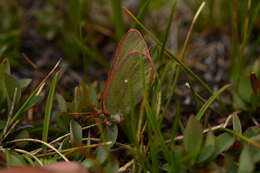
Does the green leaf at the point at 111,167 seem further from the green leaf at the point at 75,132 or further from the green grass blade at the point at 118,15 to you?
the green grass blade at the point at 118,15

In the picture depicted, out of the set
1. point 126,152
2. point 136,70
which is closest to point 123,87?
point 136,70

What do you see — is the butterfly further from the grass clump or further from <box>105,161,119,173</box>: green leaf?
<box>105,161,119,173</box>: green leaf

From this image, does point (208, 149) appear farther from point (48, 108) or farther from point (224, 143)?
point (48, 108)

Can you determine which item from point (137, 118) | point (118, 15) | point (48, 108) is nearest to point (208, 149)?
point (137, 118)

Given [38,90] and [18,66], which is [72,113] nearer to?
[38,90]

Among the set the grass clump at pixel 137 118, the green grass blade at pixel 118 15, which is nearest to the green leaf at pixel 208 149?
the grass clump at pixel 137 118

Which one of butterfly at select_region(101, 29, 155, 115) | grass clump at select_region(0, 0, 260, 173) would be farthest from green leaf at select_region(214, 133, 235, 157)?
butterfly at select_region(101, 29, 155, 115)
